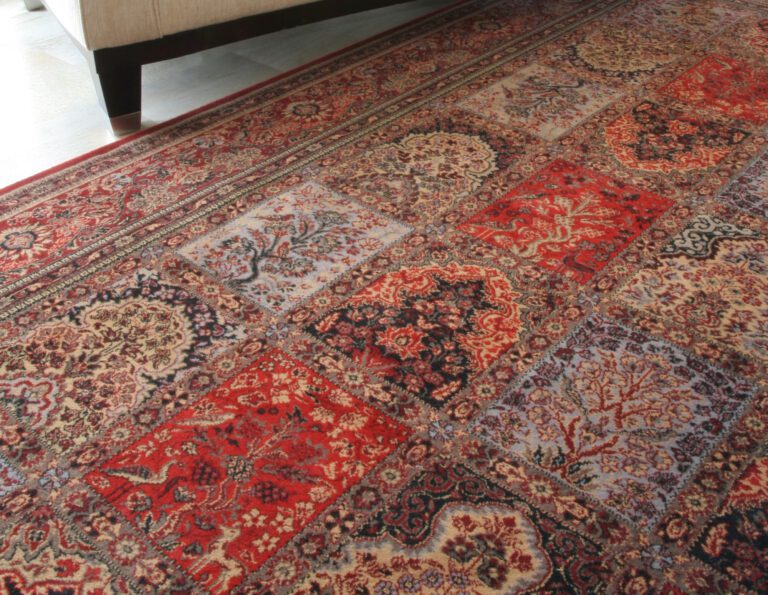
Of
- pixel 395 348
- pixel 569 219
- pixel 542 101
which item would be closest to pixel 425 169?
pixel 569 219

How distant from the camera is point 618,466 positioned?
4.08 feet

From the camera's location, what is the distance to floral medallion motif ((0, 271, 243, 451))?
1.33 m

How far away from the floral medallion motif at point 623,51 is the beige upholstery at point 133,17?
3.96ft

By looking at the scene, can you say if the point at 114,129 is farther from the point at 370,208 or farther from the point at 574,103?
the point at 574,103

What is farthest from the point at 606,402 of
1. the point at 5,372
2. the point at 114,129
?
the point at 114,129

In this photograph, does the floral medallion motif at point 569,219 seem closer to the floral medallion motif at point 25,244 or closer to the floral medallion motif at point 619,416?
the floral medallion motif at point 619,416

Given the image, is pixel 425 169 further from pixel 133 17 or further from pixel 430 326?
pixel 133 17

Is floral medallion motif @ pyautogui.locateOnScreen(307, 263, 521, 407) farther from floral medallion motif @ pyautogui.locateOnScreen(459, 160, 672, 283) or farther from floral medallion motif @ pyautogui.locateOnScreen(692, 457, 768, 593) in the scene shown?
floral medallion motif @ pyautogui.locateOnScreen(692, 457, 768, 593)

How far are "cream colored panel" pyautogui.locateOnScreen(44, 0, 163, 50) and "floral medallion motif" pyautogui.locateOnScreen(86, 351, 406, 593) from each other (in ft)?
3.71

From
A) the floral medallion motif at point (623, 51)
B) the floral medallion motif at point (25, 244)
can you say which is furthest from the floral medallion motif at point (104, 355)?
the floral medallion motif at point (623, 51)

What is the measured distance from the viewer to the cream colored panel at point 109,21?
1.94 m

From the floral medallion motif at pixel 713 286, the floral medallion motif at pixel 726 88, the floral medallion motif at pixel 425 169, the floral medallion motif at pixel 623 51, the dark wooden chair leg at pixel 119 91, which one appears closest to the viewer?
the floral medallion motif at pixel 713 286

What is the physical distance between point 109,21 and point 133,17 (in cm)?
7

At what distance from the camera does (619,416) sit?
1334 mm
